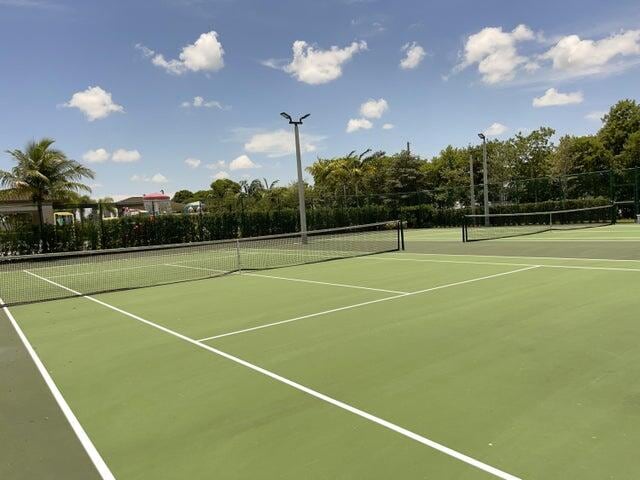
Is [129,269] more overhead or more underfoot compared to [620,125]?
more underfoot

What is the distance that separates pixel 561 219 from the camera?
32.0 metres

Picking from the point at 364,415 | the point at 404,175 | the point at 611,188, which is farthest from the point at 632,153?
the point at 364,415

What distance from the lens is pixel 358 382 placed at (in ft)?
16.9

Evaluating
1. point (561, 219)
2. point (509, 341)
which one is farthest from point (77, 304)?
point (561, 219)

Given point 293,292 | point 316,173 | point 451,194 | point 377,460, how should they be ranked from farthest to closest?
1. point 316,173
2. point 451,194
3. point 293,292
4. point 377,460

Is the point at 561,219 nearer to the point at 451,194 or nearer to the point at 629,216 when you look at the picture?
the point at 629,216

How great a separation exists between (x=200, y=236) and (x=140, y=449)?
1064 inches

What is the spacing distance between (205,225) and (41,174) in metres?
8.90

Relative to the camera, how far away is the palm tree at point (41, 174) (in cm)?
2541

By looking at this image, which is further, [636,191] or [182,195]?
[182,195]

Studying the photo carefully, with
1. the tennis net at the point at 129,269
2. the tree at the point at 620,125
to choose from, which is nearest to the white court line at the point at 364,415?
the tennis net at the point at 129,269

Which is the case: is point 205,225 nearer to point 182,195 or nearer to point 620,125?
point 620,125

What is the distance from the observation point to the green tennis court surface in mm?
3609

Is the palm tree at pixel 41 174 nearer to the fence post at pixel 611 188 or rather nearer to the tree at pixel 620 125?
the fence post at pixel 611 188
